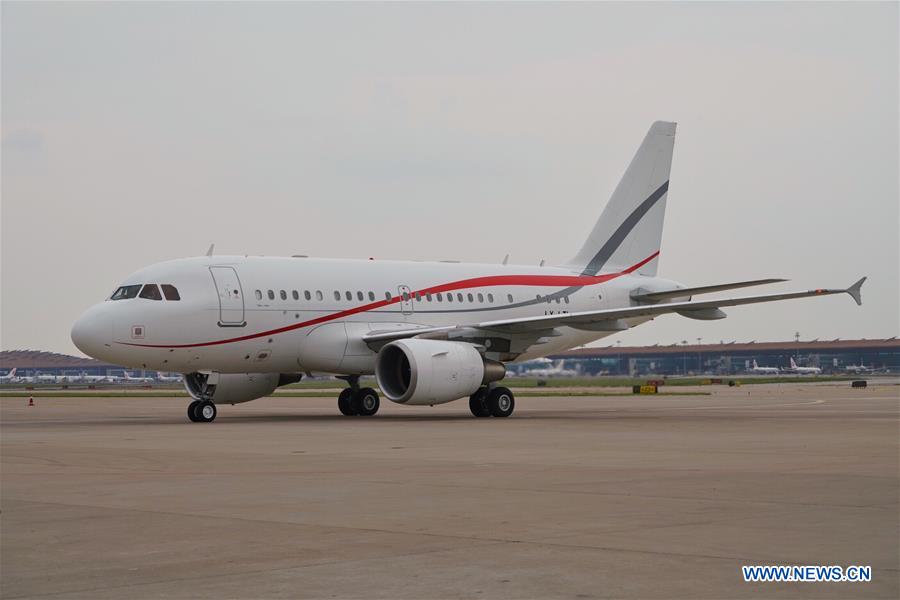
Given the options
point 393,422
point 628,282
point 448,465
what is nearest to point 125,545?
point 448,465

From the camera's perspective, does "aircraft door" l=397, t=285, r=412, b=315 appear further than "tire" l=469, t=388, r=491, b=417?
Yes

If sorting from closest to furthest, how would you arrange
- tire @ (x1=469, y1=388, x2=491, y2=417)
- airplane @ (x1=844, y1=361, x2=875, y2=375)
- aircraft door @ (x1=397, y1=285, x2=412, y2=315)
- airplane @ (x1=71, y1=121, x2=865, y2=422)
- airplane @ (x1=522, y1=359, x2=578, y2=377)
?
airplane @ (x1=71, y1=121, x2=865, y2=422), tire @ (x1=469, y1=388, x2=491, y2=417), aircraft door @ (x1=397, y1=285, x2=412, y2=315), airplane @ (x1=522, y1=359, x2=578, y2=377), airplane @ (x1=844, y1=361, x2=875, y2=375)

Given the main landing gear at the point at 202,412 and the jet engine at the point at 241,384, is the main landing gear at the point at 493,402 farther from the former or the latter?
the main landing gear at the point at 202,412

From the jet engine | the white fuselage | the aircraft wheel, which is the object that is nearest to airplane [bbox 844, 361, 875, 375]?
the white fuselage

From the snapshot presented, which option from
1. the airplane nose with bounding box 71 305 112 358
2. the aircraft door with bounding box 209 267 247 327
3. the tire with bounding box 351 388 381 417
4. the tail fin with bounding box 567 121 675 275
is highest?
the tail fin with bounding box 567 121 675 275

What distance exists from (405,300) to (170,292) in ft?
22.3

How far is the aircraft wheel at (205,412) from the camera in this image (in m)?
28.8

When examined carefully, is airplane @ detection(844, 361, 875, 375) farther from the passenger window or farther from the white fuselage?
the passenger window

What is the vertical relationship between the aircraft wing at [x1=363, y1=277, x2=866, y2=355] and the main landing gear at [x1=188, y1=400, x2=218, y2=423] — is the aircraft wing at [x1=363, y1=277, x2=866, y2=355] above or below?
above

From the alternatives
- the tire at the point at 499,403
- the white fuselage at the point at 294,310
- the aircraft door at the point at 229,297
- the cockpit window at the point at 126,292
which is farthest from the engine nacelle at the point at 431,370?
the cockpit window at the point at 126,292

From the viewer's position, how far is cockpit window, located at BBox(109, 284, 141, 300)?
2820cm

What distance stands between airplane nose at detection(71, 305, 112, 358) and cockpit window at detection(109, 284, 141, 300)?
80 centimetres

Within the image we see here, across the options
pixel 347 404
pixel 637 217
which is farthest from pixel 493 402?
pixel 637 217

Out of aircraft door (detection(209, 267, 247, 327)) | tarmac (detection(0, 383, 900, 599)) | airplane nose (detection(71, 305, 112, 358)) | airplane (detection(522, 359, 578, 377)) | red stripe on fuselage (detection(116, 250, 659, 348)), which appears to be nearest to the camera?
tarmac (detection(0, 383, 900, 599))
